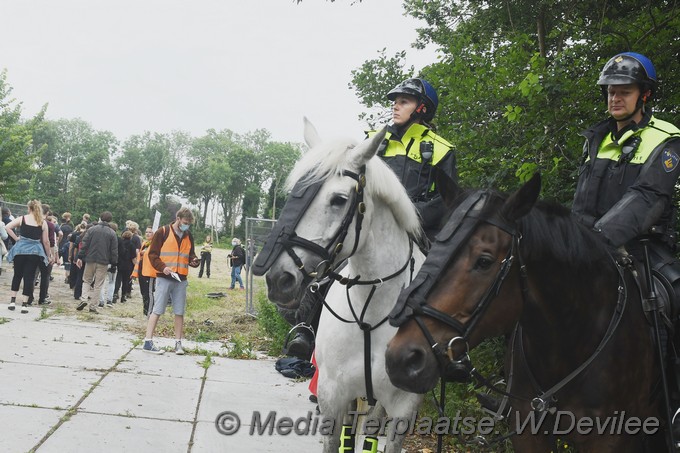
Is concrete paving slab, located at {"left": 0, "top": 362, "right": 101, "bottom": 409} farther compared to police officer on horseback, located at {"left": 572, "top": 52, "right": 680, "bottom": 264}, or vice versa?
concrete paving slab, located at {"left": 0, "top": 362, "right": 101, "bottom": 409}

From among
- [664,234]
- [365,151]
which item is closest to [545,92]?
[664,234]

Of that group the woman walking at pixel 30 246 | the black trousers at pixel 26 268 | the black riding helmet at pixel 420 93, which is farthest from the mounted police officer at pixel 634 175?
the black trousers at pixel 26 268

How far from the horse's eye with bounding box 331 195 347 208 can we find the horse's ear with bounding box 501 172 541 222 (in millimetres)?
1093

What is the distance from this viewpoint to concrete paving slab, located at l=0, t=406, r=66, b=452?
4.73 metres

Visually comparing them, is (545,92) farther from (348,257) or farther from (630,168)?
(348,257)

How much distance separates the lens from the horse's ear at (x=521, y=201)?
8.04 ft

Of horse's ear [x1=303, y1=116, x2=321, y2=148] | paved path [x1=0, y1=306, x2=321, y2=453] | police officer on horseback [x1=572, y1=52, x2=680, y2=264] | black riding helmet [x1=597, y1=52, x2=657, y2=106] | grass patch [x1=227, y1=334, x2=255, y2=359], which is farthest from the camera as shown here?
grass patch [x1=227, y1=334, x2=255, y2=359]

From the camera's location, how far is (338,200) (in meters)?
3.35

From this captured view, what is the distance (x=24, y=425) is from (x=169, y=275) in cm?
454

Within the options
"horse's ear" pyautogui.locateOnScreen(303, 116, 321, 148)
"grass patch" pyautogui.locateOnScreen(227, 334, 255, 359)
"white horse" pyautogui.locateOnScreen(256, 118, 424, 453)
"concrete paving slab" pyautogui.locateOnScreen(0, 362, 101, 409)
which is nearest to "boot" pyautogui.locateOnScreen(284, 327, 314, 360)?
"white horse" pyautogui.locateOnScreen(256, 118, 424, 453)

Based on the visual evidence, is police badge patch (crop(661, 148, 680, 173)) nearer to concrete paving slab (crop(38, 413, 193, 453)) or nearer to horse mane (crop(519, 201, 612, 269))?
horse mane (crop(519, 201, 612, 269))

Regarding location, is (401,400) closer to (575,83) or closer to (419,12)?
(575,83)

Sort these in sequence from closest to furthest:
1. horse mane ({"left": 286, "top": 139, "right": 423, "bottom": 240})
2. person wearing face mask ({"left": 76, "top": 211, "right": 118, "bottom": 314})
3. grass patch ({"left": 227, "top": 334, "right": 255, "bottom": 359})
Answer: horse mane ({"left": 286, "top": 139, "right": 423, "bottom": 240}), grass patch ({"left": 227, "top": 334, "right": 255, "bottom": 359}), person wearing face mask ({"left": 76, "top": 211, "right": 118, "bottom": 314})

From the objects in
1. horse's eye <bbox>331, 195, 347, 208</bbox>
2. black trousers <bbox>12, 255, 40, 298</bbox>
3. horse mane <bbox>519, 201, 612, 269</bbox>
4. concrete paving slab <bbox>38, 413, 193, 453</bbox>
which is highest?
horse's eye <bbox>331, 195, 347, 208</bbox>
